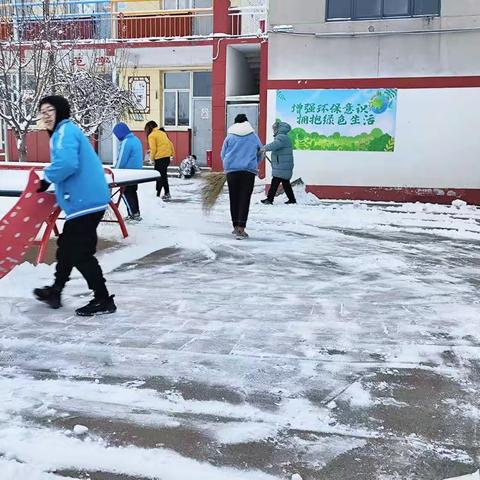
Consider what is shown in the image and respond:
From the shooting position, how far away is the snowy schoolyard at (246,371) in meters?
2.82

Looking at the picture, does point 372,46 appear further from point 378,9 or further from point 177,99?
point 177,99

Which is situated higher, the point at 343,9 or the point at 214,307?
the point at 343,9

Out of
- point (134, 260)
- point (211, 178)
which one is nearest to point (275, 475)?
point (134, 260)

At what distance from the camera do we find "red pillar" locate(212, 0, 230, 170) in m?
18.6

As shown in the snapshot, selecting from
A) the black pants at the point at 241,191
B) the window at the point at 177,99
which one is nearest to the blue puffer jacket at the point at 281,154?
the black pants at the point at 241,191

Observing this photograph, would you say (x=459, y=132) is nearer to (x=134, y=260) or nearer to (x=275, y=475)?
(x=134, y=260)

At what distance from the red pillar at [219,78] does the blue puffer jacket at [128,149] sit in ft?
28.3

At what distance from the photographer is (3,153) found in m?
23.9

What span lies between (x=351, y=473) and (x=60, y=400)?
1.57m

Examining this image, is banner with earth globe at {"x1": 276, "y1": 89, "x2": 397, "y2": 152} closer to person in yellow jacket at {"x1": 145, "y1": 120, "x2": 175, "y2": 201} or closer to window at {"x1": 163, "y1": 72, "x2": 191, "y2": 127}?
person in yellow jacket at {"x1": 145, "y1": 120, "x2": 175, "y2": 201}

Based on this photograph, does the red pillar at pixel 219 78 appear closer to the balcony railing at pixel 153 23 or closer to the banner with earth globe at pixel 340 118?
the balcony railing at pixel 153 23

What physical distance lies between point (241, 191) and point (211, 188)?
75.1 inches

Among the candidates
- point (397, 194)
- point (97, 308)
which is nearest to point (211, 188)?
point (397, 194)

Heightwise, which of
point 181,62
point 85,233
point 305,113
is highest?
point 181,62
